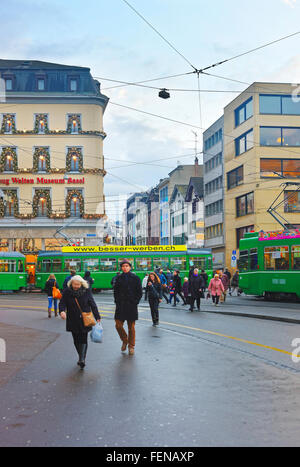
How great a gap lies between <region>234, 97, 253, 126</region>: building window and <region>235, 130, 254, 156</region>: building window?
1.51m

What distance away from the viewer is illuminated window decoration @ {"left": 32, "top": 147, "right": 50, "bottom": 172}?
176ft

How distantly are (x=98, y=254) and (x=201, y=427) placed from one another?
113 ft

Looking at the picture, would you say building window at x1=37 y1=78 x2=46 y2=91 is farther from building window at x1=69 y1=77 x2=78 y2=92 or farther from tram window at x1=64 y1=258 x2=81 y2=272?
tram window at x1=64 y1=258 x2=81 y2=272

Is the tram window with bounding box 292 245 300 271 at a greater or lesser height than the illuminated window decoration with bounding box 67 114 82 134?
lesser

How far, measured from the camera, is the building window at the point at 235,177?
55816mm

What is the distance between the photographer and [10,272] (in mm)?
42656

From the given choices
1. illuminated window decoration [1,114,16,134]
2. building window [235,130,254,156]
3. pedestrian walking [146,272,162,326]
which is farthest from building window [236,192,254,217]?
pedestrian walking [146,272,162,326]

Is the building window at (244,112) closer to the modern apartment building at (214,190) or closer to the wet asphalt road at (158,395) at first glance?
the modern apartment building at (214,190)

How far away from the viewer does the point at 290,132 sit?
5212cm

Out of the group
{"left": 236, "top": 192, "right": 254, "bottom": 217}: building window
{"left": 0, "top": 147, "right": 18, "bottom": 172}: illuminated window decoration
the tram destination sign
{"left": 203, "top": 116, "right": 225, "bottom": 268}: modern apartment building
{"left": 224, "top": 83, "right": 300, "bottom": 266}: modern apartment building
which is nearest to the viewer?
the tram destination sign

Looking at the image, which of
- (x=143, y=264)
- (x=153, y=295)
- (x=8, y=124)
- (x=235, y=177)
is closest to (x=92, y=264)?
(x=143, y=264)

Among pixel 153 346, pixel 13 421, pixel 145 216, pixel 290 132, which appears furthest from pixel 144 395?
pixel 145 216

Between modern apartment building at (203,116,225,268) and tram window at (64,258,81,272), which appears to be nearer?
tram window at (64,258,81,272)

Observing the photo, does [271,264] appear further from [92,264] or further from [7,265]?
[7,265]
